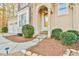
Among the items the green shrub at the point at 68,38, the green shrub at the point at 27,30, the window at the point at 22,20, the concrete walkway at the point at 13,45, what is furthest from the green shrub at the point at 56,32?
the window at the point at 22,20

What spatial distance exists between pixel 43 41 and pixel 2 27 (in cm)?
62

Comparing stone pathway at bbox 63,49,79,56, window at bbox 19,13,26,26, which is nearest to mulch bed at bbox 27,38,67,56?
stone pathway at bbox 63,49,79,56

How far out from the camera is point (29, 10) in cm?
405

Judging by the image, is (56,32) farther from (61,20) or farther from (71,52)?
(71,52)

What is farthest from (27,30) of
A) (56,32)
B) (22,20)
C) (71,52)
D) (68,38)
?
(71,52)

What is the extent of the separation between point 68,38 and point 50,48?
295 mm

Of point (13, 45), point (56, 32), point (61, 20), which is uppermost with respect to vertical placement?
point (61, 20)

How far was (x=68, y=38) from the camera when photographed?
3969 millimetres

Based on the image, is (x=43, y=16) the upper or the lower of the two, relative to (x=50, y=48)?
upper

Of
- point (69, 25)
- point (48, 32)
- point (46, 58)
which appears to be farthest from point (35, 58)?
point (69, 25)

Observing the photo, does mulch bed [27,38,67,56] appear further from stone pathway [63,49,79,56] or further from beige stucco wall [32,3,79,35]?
beige stucco wall [32,3,79,35]

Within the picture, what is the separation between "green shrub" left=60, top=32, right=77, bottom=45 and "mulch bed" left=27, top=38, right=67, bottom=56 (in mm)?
81

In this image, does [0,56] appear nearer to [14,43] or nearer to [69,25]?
[14,43]

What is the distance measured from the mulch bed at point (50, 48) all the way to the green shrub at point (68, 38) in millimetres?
81
